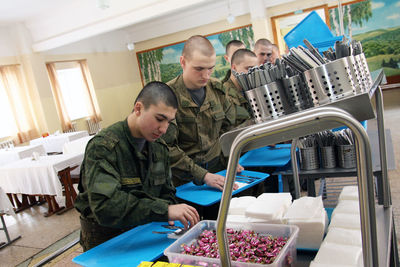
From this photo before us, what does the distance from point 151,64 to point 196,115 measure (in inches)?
430

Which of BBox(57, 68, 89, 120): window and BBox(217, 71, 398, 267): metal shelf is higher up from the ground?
BBox(57, 68, 89, 120): window

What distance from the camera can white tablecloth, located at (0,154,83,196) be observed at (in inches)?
174

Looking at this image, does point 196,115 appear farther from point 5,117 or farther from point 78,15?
point 5,117

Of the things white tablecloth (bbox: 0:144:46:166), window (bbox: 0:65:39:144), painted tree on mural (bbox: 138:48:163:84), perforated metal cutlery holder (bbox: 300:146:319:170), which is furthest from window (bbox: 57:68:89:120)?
perforated metal cutlery holder (bbox: 300:146:319:170)

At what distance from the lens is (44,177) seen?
445 centimetres

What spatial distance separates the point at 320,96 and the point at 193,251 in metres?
0.63

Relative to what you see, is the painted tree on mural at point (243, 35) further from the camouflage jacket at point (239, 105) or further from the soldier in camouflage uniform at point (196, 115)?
the soldier in camouflage uniform at point (196, 115)

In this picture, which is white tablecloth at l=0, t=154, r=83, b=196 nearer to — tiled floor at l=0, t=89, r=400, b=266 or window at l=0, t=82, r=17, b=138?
tiled floor at l=0, t=89, r=400, b=266

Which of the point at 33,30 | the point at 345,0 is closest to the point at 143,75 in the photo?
the point at 33,30

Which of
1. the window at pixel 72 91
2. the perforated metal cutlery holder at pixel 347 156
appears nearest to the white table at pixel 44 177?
the perforated metal cutlery holder at pixel 347 156

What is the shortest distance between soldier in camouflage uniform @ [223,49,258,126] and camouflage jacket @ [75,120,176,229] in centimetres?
107

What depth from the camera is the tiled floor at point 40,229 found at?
3.26 meters

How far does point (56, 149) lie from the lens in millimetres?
7074

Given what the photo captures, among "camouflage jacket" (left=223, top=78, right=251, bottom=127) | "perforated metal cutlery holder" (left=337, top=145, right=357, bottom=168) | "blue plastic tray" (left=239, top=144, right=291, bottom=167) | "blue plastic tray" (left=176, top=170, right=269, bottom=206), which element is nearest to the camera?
"blue plastic tray" (left=176, top=170, right=269, bottom=206)
